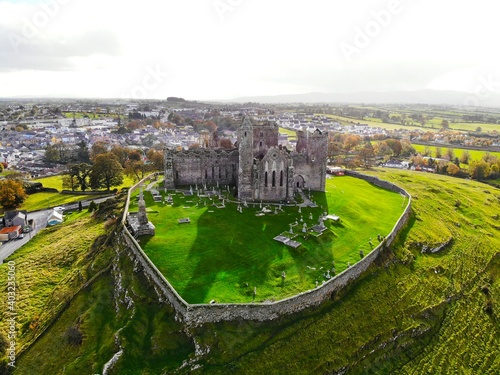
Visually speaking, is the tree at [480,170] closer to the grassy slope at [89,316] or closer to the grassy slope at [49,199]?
the grassy slope at [49,199]

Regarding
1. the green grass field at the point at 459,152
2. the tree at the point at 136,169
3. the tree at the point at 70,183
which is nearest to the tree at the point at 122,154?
the tree at the point at 136,169

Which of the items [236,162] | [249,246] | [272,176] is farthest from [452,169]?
[249,246]

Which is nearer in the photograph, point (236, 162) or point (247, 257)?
point (247, 257)

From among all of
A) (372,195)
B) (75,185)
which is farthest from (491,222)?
(75,185)

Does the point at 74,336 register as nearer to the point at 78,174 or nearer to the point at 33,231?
the point at 33,231

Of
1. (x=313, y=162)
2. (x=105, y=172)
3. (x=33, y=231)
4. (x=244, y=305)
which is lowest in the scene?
(x=33, y=231)

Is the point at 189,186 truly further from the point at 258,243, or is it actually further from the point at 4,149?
the point at 4,149

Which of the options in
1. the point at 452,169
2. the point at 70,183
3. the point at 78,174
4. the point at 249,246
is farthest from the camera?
the point at 452,169
